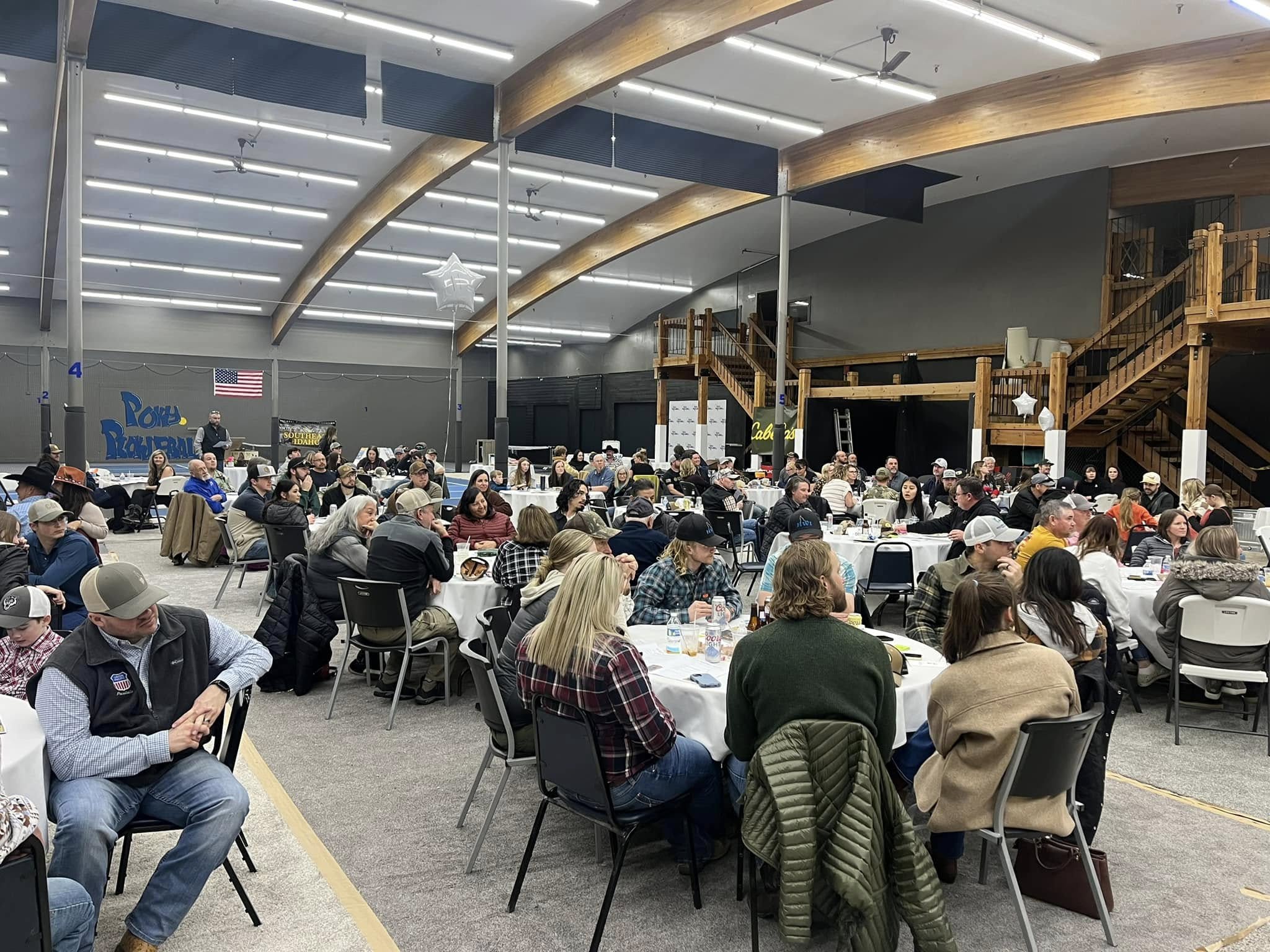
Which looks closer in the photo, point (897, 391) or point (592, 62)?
point (592, 62)

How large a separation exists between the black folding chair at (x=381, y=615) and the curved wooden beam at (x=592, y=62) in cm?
749

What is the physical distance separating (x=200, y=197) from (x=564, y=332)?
39.6ft

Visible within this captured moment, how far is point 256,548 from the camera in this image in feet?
25.7

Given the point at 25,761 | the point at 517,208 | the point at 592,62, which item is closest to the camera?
the point at 25,761

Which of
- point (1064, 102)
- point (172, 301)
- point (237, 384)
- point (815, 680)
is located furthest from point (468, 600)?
point (172, 301)

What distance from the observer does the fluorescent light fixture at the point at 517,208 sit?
17.5m

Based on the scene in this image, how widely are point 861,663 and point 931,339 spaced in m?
17.7

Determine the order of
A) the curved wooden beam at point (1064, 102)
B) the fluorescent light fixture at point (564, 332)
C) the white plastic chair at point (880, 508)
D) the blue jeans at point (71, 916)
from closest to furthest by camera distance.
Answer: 1. the blue jeans at point (71, 916)
2. the white plastic chair at point (880, 508)
3. the curved wooden beam at point (1064, 102)
4. the fluorescent light fixture at point (564, 332)

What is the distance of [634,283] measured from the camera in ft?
78.6

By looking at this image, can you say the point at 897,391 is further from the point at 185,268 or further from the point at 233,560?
the point at 185,268

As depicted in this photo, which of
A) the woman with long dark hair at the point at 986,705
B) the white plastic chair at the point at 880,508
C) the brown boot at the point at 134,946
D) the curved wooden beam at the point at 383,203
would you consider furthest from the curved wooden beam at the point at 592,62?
the brown boot at the point at 134,946

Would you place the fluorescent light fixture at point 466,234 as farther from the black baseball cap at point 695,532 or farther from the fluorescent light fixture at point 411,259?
the black baseball cap at point 695,532

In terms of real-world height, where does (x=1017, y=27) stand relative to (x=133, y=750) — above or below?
above

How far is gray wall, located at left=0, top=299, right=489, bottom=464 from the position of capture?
24203 mm
